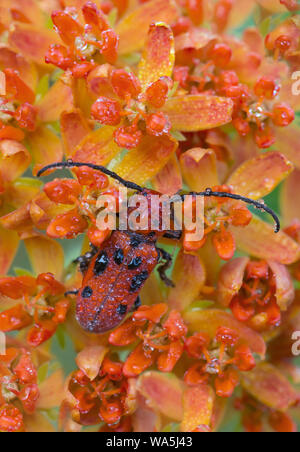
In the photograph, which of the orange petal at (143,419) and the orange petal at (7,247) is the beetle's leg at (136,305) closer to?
the orange petal at (143,419)

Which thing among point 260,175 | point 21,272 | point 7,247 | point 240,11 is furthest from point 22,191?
point 240,11

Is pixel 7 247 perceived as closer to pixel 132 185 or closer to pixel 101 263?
pixel 101 263

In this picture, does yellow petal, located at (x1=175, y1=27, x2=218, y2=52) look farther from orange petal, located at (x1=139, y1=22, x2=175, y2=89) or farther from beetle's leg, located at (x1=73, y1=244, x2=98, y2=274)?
beetle's leg, located at (x1=73, y1=244, x2=98, y2=274)

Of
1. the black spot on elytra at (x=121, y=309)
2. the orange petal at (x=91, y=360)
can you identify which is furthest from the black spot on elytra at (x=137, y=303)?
the orange petal at (x=91, y=360)

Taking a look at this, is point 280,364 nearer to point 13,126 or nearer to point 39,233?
point 39,233

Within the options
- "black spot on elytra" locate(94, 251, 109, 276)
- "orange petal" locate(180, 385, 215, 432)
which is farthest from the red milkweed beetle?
"orange petal" locate(180, 385, 215, 432)
